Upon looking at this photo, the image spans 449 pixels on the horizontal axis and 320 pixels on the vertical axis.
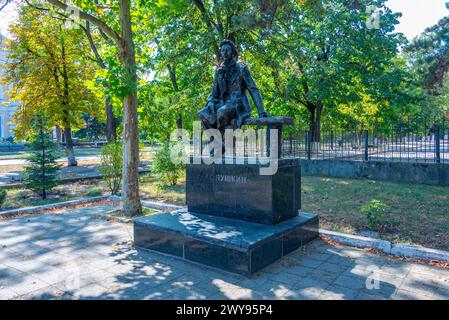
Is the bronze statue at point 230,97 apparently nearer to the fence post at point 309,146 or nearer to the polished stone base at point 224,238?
the polished stone base at point 224,238

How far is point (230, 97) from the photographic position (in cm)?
629

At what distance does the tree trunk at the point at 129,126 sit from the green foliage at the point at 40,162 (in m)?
4.21

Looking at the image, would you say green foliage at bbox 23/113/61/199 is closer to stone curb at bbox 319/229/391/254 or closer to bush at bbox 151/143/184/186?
bush at bbox 151/143/184/186

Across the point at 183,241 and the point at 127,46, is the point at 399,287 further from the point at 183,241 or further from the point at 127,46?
the point at 127,46

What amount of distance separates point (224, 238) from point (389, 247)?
105 inches

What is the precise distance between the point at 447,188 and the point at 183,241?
889 centimetres

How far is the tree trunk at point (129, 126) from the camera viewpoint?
24.5 feet

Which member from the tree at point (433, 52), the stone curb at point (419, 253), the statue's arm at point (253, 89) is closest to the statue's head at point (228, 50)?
the statue's arm at point (253, 89)

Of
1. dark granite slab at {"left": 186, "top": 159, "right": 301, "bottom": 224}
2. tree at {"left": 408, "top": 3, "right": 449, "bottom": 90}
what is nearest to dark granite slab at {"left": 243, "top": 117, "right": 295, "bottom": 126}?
dark granite slab at {"left": 186, "top": 159, "right": 301, "bottom": 224}

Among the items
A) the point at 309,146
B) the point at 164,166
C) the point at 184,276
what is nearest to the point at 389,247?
the point at 184,276

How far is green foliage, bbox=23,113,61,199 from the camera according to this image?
10594 mm

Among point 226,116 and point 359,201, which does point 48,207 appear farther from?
point 359,201

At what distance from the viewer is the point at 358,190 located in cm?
1012
